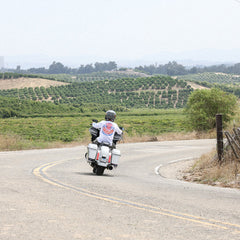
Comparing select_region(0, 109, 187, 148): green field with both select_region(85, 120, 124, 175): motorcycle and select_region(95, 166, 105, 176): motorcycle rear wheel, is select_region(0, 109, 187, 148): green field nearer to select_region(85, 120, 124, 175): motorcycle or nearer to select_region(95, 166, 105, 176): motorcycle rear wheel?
select_region(95, 166, 105, 176): motorcycle rear wheel

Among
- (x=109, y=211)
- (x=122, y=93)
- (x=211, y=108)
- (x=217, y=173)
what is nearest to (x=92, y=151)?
(x=217, y=173)

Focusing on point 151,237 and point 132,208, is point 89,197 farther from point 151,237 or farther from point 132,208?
point 151,237

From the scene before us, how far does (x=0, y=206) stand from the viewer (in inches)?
304

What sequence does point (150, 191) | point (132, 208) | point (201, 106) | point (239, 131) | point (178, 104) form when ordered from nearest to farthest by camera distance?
point (132, 208) < point (150, 191) < point (239, 131) < point (201, 106) < point (178, 104)

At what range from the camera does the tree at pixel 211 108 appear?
43.3 m

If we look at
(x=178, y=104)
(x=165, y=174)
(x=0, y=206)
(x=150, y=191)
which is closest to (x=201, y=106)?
(x=165, y=174)

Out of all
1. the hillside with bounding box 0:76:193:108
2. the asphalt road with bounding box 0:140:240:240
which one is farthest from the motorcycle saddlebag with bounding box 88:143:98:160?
the hillside with bounding box 0:76:193:108

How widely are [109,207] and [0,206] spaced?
1771 millimetres

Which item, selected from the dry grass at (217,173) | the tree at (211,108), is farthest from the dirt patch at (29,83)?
the dry grass at (217,173)

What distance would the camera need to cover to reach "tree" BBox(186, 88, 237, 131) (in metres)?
43.3

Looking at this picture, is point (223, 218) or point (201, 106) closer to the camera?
point (223, 218)

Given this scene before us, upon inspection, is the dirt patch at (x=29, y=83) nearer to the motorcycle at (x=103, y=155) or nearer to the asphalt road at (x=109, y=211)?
the motorcycle at (x=103, y=155)

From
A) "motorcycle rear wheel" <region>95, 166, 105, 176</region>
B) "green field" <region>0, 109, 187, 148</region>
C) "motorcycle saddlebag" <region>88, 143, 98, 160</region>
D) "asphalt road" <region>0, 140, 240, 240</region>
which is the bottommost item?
"green field" <region>0, 109, 187, 148</region>

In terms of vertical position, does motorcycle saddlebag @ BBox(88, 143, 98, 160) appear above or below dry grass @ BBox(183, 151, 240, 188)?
above
